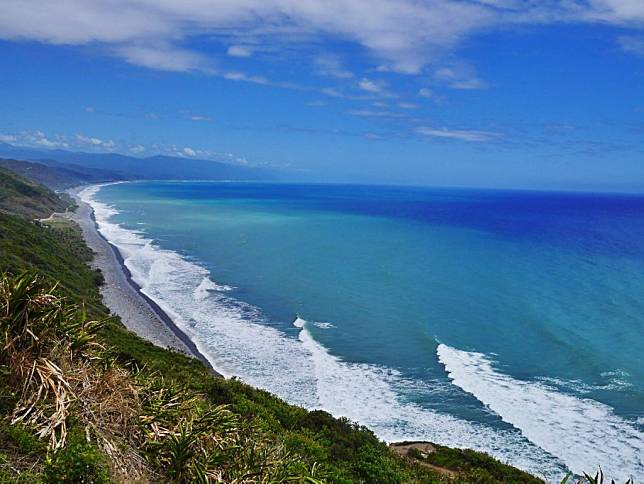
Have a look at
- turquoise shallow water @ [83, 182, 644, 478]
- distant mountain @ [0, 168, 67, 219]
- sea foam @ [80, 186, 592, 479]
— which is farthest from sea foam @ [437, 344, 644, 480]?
distant mountain @ [0, 168, 67, 219]

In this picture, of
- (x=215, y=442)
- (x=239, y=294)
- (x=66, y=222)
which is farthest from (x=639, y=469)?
(x=66, y=222)

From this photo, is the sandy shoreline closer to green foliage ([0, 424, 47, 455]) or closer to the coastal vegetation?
the coastal vegetation

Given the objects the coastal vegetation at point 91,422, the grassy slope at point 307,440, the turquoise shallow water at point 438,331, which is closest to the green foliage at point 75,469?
the coastal vegetation at point 91,422

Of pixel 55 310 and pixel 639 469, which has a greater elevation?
pixel 55 310

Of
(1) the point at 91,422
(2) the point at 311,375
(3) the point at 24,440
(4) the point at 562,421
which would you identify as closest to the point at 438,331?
(2) the point at 311,375

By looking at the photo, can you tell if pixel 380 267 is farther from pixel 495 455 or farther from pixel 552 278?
pixel 495 455

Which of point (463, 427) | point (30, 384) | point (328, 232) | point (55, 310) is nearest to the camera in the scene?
point (30, 384)

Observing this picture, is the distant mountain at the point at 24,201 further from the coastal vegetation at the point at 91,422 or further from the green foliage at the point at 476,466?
the coastal vegetation at the point at 91,422
